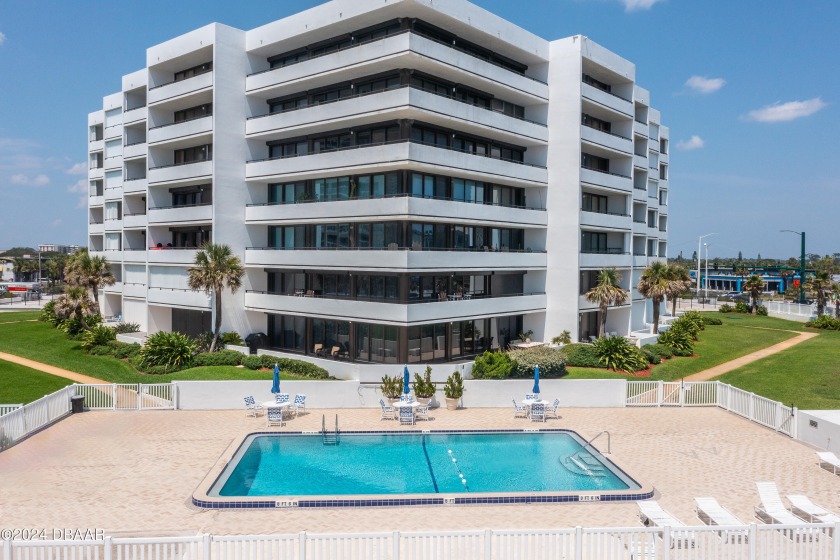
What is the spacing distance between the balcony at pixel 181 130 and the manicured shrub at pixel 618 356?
2923cm

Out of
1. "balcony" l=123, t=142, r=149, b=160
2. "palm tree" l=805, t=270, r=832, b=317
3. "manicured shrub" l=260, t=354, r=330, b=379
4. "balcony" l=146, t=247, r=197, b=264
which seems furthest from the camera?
"palm tree" l=805, t=270, r=832, b=317

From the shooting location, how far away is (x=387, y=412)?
26312mm

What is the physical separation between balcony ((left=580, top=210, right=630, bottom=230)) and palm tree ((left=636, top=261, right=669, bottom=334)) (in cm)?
408

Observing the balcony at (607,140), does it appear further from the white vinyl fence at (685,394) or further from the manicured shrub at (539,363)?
the white vinyl fence at (685,394)

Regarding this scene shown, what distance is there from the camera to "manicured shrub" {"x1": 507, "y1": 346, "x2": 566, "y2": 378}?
31.5 metres

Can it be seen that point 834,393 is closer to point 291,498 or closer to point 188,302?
point 291,498

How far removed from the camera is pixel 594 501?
17.3 meters

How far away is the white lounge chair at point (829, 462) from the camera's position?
1936 centimetres

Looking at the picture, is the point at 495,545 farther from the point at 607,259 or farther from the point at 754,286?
the point at 754,286

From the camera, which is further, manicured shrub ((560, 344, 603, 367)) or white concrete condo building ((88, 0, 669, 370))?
manicured shrub ((560, 344, 603, 367))

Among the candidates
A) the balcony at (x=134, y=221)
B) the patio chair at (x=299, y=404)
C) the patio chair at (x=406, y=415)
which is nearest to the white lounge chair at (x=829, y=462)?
the patio chair at (x=406, y=415)

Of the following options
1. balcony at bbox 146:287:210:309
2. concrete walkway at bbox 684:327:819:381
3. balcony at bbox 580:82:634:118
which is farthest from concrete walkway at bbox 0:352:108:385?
balcony at bbox 580:82:634:118

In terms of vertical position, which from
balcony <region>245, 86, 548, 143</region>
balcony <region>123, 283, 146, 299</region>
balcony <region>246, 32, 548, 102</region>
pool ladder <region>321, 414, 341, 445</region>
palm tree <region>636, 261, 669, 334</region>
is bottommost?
pool ladder <region>321, 414, 341, 445</region>

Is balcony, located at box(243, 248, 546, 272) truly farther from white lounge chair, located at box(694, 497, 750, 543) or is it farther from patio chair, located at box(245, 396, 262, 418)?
white lounge chair, located at box(694, 497, 750, 543)
